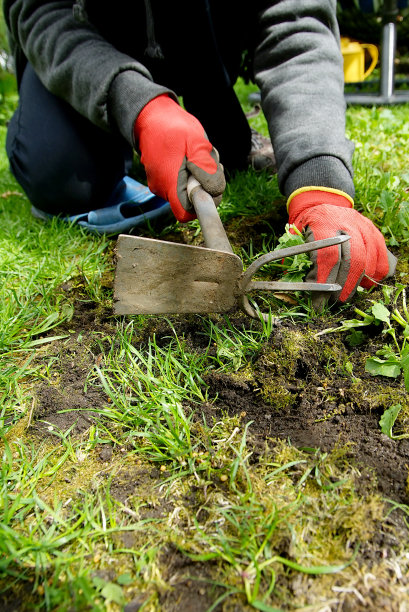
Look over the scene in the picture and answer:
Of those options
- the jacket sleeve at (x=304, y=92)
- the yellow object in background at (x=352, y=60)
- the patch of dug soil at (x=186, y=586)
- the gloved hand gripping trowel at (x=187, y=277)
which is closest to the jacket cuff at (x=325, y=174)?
the jacket sleeve at (x=304, y=92)

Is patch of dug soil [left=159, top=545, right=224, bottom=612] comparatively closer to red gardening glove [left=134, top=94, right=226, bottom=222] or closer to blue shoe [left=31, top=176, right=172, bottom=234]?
red gardening glove [left=134, top=94, right=226, bottom=222]

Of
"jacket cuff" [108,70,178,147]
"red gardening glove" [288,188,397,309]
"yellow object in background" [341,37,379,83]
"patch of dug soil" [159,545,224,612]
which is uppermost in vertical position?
"jacket cuff" [108,70,178,147]

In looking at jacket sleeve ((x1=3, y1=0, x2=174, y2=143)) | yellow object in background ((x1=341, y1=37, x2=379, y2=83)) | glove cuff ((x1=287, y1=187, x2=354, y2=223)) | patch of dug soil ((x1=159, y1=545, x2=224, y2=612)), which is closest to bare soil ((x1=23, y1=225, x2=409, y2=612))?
patch of dug soil ((x1=159, y1=545, x2=224, y2=612))

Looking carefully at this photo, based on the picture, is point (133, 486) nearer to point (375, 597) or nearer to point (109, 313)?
point (375, 597)

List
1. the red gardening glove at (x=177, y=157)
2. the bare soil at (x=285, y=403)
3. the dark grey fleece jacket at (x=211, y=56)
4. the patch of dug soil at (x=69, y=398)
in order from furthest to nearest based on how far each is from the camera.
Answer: the dark grey fleece jacket at (x=211, y=56), the red gardening glove at (x=177, y=157), the patch of dug soil at (x=69, y=398), the bare soil at (x=285, y=403)

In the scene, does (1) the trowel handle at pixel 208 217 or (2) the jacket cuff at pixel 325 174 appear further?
(2) the jacket cuff at pixel 325 174

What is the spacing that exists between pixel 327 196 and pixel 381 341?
56 centimetres

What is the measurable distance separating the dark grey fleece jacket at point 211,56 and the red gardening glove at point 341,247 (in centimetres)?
10

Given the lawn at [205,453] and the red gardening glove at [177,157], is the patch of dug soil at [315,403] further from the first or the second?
the red gardening glove at [177,157]

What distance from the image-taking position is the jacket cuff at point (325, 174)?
167cm

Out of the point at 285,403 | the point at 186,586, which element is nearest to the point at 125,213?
the point at 285,403

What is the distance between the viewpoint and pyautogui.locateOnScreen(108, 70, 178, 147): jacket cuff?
5.83 ft

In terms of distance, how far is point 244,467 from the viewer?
1063mm

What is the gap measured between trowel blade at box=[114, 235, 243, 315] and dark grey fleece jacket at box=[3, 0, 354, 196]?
60cm
